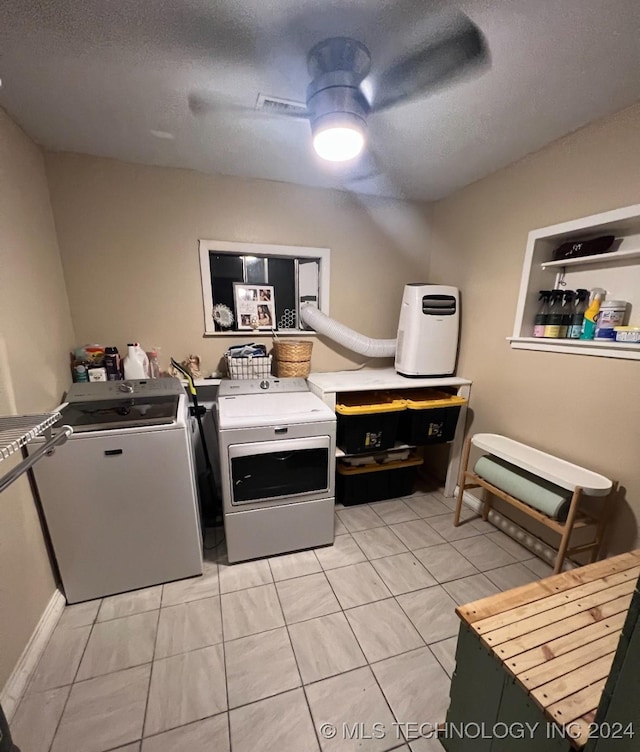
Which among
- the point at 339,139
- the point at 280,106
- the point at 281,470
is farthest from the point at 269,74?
the point at 281,470

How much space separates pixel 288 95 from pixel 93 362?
1.77 meters

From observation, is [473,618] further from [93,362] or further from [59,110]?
[59,110]

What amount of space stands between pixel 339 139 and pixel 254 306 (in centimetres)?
130

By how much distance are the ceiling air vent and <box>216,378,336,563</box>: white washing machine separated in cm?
147

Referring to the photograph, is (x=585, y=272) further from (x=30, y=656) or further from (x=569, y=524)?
(x=30, y=656)

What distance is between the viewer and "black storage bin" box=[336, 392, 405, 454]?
2.01 metres

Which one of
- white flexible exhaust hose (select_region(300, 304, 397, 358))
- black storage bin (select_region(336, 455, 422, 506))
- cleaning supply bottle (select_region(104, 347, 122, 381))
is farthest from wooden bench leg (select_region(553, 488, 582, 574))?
cleaning supply bottle (select_region(104, 347, 122, 381))

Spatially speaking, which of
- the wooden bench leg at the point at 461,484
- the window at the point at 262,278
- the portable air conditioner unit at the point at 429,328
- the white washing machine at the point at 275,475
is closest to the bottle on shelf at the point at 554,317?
the portable air conditioner unit at the point at 429,328

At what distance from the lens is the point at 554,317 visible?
180 cm

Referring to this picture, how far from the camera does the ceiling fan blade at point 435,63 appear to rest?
1.07 meters

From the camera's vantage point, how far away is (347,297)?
2559 mm

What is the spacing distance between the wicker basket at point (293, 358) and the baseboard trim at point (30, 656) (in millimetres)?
1697

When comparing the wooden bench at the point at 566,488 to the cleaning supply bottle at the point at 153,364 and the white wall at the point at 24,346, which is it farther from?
the white wall at the point at 24,346

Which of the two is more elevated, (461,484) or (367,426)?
(367,426)
